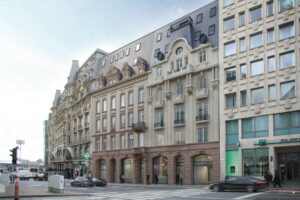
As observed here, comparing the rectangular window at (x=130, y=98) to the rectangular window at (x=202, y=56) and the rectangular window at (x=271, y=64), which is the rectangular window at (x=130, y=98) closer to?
the rectangular window at (x=202, y=56)

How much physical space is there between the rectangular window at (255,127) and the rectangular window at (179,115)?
415 inches

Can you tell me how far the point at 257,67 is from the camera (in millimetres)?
49562

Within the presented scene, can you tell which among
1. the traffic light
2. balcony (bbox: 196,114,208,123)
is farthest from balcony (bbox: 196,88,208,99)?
the traffic light

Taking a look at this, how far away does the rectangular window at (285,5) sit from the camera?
153 ft

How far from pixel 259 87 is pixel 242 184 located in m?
15.0

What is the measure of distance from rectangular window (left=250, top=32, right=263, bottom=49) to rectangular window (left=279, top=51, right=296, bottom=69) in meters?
3.14

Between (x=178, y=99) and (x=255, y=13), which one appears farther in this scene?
(x=178, y=99)

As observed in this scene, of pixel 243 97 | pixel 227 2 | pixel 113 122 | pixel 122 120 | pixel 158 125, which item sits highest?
pixel 227 2

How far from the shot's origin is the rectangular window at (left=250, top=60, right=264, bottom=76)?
4903 cm

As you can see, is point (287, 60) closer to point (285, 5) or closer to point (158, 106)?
point (285, 5)

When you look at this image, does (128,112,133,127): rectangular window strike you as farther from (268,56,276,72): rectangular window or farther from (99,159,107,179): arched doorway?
(268,56,276,72): rectangular window

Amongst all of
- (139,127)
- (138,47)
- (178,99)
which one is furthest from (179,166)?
(138,47)

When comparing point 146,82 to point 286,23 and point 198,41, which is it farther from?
point 286,23

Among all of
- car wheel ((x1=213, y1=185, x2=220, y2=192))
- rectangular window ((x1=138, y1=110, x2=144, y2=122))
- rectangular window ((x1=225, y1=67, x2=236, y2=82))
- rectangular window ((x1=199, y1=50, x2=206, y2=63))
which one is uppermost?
rectangular window ((x1=199, y1=50, x2=206, y2=63))
